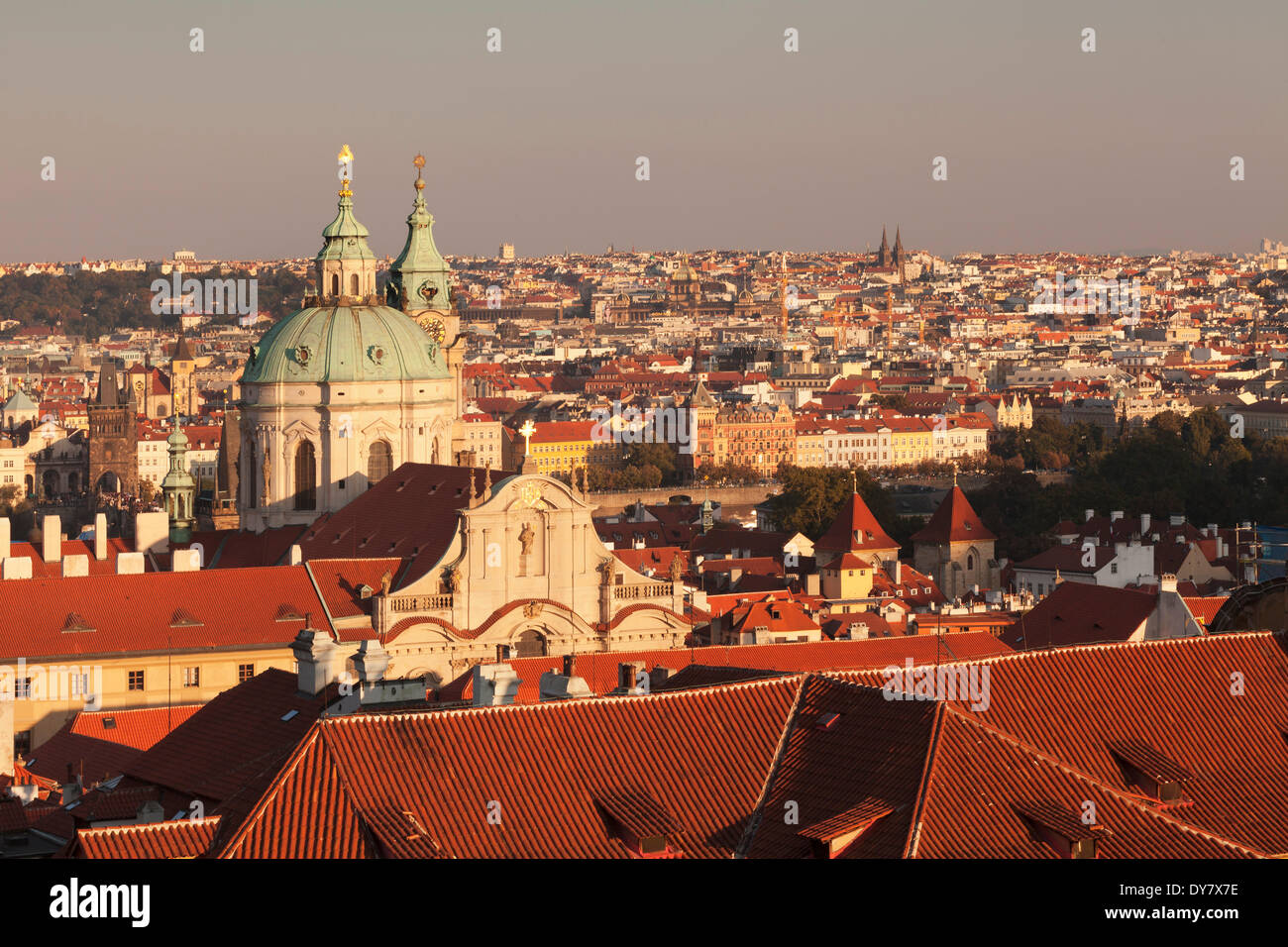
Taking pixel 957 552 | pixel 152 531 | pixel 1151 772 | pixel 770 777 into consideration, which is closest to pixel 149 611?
pixel 152 531

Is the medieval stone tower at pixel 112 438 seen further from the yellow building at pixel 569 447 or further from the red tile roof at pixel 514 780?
the red tile roof at pixel 514 780

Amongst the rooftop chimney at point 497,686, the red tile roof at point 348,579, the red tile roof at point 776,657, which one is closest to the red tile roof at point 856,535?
the red tile roof at point 348,579

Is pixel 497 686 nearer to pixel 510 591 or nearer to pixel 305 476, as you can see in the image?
pixel 510 591
